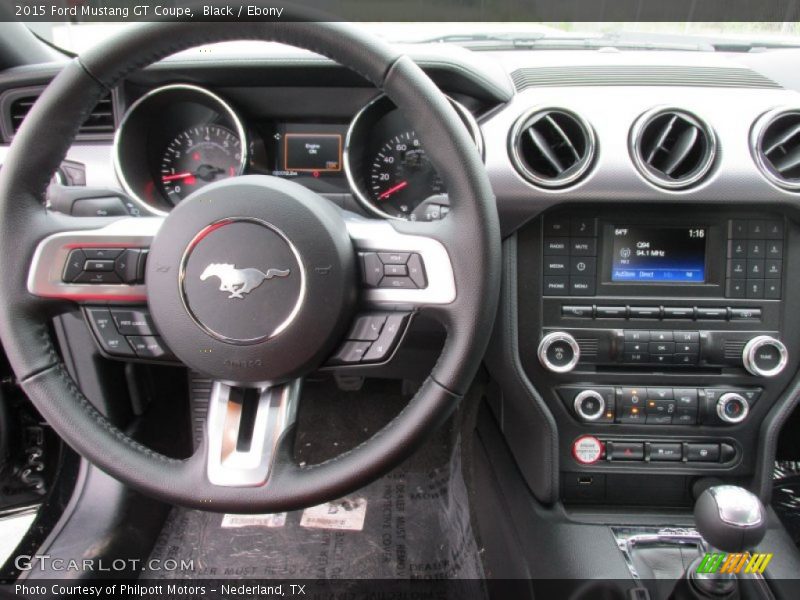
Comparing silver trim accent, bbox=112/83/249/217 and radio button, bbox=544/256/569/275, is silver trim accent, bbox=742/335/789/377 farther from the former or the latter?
silver trim accent, bbox=112/83/249/217

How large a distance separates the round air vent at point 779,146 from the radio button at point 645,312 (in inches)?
13.4

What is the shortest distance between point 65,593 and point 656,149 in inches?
64.4

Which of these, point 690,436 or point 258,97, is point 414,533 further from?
point 258,97

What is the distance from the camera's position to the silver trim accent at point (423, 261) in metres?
0.99

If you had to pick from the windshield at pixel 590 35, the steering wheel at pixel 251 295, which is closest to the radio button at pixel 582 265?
the steering wheel at pixel 251 295

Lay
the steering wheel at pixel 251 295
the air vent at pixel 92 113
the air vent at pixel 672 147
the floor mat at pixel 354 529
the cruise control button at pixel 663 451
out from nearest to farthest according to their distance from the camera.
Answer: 1. the steering wheel at pixel 251 295
2. the air vent at pixel 672 147
3. the cruise control button at pixel 663 451
4. the air vent at pixel 92 113
5. the floor mat at pixel 354 529

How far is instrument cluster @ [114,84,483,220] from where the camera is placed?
4.88 feet

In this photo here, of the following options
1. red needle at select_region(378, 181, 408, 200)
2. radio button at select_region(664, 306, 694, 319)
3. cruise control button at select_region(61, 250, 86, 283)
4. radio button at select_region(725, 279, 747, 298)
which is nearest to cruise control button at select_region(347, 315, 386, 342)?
cruise control button at select_region(61, 250, 86, 283)

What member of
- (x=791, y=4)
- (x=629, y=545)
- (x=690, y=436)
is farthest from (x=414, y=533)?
(x=791, y=4)

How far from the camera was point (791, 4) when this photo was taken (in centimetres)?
150

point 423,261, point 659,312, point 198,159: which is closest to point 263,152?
point 198,159

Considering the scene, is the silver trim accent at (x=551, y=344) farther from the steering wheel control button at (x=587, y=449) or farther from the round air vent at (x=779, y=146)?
the round air vent at (x=779, y=146)

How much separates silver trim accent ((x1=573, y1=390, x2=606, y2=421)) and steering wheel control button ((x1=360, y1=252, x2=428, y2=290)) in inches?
23.4

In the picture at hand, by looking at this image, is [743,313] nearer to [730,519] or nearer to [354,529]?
[730,519]
